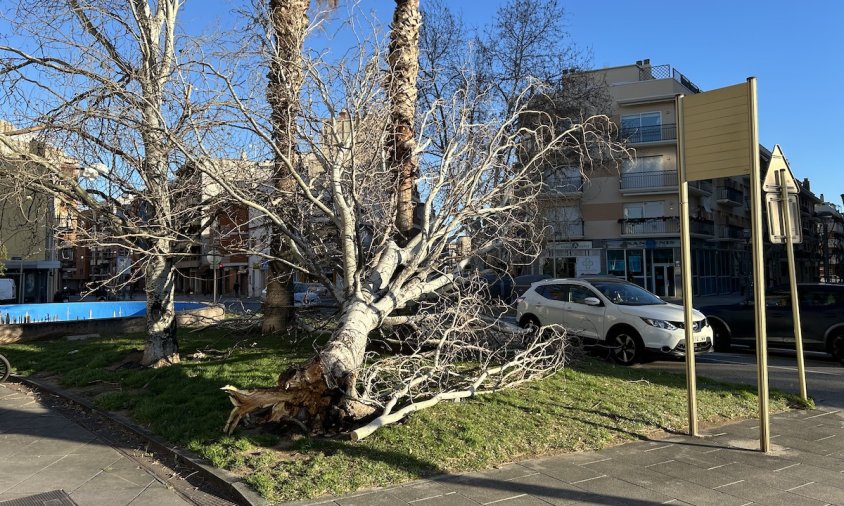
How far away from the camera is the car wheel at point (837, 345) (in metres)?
11.4

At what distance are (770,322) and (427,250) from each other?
7.99 meters

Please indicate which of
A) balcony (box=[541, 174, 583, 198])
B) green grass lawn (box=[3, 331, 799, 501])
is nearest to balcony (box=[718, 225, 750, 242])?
balcony (box=[541, 174, 583, 198])

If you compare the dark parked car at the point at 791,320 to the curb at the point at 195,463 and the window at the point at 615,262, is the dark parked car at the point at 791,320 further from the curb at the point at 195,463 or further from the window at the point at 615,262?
the window at the point at 615,262

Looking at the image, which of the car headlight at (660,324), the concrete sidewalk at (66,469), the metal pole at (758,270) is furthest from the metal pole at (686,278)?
the concrete sidewalk at (66,469)

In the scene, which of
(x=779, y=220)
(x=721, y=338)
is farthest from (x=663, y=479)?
(x=721, y=338)

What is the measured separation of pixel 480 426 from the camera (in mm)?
5918

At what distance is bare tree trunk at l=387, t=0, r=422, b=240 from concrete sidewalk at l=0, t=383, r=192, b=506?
521cm

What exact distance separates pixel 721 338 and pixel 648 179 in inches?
1217

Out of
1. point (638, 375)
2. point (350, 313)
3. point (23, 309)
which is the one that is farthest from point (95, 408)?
point (23, 309)

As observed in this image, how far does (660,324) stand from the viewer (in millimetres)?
10586

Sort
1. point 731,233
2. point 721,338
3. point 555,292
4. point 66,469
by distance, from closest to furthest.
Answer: point 66,469, point 555,292, point 721,338, point 731,233

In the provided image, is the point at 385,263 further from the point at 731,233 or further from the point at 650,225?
the point at 731,233

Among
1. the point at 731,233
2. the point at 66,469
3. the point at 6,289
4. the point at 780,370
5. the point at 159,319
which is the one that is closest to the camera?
the point at 66,469

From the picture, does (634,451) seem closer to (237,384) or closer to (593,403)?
(593,403)
